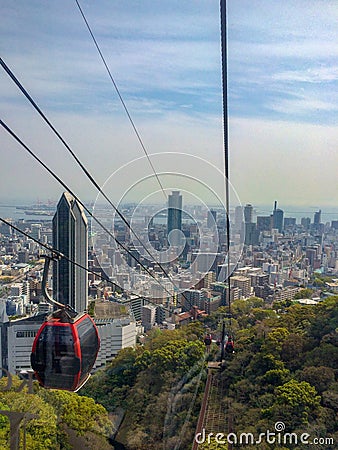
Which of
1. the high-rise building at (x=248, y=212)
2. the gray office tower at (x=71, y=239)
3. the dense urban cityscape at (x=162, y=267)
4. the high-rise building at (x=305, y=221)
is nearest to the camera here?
the gray office tower at (x=71, y=239)

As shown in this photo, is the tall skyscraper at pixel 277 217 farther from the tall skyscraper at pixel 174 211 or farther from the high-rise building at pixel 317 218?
the tall skyscraper at pixel 174 211

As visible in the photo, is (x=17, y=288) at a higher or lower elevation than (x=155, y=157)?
lower

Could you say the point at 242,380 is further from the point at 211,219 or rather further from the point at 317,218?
the point at 317,218

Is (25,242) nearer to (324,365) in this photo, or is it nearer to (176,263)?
(176,263)

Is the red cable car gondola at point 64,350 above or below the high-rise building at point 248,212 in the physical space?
below

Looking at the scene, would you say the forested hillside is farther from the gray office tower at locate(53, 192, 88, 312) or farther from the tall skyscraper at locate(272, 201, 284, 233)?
the gray office tower at locate(53, 192, 88, 312)

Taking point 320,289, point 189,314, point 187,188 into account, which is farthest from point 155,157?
point 320,289

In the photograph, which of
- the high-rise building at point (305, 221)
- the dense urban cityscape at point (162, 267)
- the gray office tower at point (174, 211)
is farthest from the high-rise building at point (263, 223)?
the gray office tower at point (174, 211)

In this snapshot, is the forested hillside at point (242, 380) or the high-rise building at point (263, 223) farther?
the high-rise building at point (263, 223)
